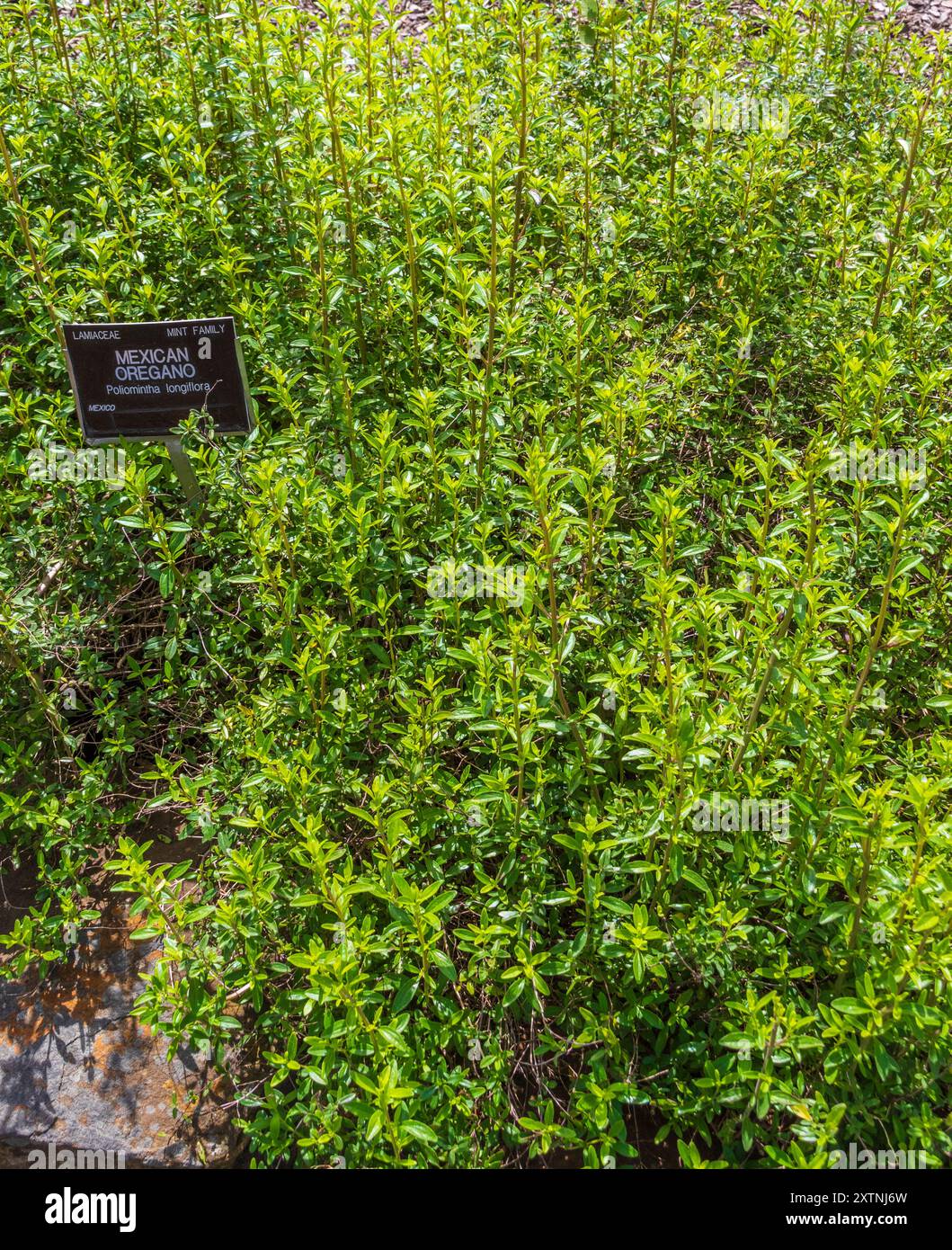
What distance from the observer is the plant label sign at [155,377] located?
3.13 meters

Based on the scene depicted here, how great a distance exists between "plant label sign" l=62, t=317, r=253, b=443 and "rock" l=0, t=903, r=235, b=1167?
1617 mm

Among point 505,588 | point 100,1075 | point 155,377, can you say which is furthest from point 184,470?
point 100,1075

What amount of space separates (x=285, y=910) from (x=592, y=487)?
5.48 ft

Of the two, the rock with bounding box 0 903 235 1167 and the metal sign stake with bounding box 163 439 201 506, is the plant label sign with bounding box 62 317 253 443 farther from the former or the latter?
the rock with bounding box 0 903 235 1167

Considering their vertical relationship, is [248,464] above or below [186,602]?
above

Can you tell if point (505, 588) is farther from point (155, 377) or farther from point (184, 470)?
point (155, 377)

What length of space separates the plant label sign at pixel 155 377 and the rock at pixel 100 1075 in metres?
1.62

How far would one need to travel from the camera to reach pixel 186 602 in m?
3.37

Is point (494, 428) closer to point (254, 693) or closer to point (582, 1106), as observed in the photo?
point (254, 693)

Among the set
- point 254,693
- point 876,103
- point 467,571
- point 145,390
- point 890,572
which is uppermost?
point 876,103

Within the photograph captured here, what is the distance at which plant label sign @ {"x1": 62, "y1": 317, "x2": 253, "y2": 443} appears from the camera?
3.13 m

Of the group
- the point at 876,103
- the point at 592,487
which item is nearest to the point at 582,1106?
the point at 592,487

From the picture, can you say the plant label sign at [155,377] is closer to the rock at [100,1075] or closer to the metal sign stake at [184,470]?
the metal sign stake at [184,470]

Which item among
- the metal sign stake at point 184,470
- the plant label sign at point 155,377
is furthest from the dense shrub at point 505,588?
the plant label sign at point 155,377
